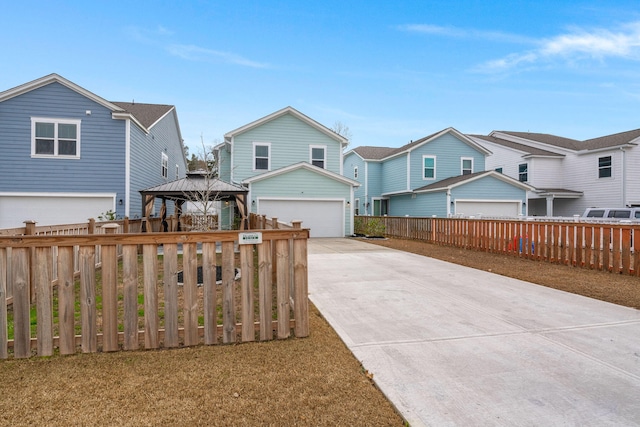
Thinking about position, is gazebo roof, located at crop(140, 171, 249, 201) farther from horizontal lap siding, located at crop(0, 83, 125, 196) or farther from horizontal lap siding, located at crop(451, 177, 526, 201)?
horizontal lap siding, located at crop(451, 177, 526, 201)

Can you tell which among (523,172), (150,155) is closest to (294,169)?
(150,155)

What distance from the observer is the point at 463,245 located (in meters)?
13.1

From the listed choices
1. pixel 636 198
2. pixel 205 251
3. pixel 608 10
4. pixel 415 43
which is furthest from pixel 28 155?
pixel 636 198

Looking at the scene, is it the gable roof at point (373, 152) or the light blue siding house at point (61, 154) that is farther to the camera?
the gable roof at point (373, 152)

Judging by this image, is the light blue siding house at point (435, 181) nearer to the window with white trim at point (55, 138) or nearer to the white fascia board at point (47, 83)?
the white fascia board at point (47, 83)

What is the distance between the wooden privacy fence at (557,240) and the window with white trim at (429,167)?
919 cm

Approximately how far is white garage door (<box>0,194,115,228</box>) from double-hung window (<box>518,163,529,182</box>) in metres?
24.1

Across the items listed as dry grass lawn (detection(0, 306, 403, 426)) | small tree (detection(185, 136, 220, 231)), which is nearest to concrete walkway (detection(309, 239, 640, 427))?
dry grass lawn (detection(0, 306, 403, 426))

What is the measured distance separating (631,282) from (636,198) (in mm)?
18080

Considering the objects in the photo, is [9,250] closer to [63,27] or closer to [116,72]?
[63,27]

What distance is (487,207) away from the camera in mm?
20531

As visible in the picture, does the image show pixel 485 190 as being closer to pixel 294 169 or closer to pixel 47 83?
pixel 294 169

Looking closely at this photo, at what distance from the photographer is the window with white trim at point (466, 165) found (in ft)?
77.6

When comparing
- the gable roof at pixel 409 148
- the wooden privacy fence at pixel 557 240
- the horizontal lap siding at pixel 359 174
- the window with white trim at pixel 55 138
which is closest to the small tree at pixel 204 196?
the window with white trim at pixel 55 138
